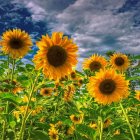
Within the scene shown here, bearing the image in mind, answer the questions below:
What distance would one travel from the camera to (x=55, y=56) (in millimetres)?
4340

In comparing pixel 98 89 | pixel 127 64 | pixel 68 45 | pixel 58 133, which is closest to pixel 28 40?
pixel 98 89

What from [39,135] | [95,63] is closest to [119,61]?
[95,63]

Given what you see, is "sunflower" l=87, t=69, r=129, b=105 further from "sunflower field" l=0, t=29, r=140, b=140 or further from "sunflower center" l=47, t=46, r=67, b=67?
"sunflower center" l=47, t=46, r=67, b=67

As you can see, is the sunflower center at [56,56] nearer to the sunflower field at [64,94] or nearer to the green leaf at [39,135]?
the sunflower field at [64,94]

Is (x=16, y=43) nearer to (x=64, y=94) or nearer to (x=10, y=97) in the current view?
(x=10, y=97)

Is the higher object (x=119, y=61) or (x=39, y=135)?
(x=119, y=61)

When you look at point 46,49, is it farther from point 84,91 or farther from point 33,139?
point 84,91

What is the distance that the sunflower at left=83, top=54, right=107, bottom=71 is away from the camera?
308 inches

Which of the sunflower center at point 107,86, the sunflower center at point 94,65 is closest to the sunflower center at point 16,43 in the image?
the sunflower center at point 107,86

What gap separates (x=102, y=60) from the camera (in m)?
7.95

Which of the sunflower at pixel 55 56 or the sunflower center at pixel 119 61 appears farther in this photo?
the sunflower center at pixel 119 61

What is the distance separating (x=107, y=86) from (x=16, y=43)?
1.73m

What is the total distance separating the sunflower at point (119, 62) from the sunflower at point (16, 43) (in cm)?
242

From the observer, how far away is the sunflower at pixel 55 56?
412cm
